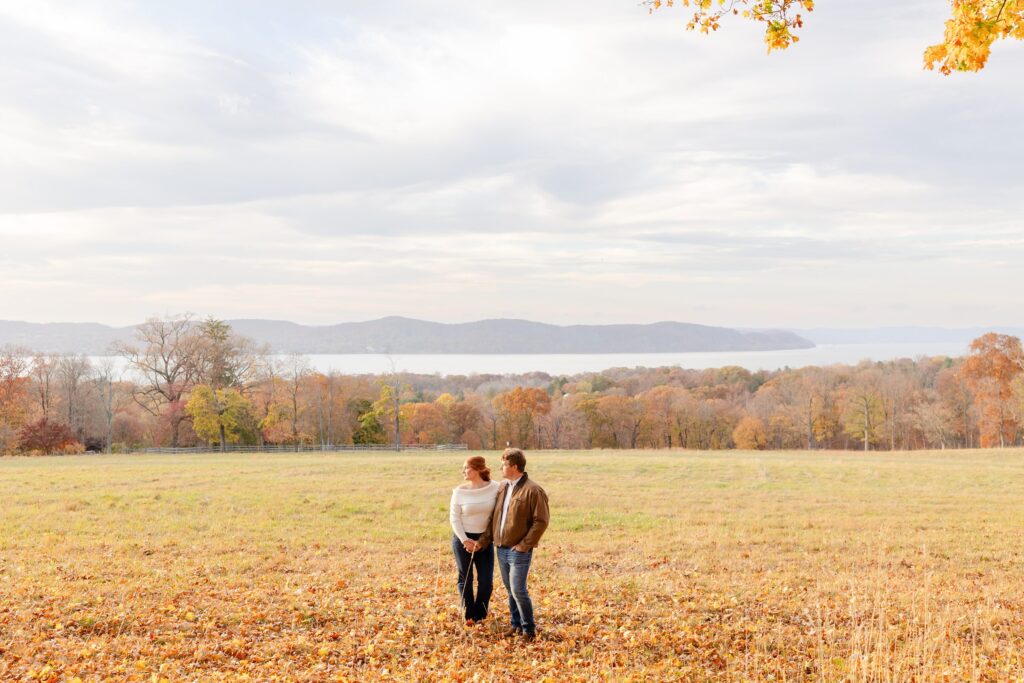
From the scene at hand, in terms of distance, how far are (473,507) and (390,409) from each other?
61297mm

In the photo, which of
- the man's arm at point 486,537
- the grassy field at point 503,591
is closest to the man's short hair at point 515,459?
the man's arm at point 486,537

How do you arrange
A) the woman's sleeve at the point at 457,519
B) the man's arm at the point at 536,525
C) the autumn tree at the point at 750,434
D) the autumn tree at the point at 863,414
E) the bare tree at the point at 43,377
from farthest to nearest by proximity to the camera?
the autumn tree at the point at 750,434, the autumn tree at the point at 863,414, the bare tree at the point at 43,377, the woman's sleeve at the point at 457,519, the man's arm at the point at 536,525

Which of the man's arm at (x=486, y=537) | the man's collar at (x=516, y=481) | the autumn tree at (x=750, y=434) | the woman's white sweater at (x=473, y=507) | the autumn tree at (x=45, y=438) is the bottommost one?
the autumn tree at (x=750, y=434)

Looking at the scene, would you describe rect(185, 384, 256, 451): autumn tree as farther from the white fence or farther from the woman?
the woman

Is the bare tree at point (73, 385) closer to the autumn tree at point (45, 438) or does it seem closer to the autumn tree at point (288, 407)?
the autumn tree at point (45, 438)

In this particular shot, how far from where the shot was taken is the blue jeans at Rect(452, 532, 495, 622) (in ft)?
29.9

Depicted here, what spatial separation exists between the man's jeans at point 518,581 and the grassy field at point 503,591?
0.34 metres

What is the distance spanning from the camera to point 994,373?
6162 centimetres

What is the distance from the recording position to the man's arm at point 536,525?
8.36 m

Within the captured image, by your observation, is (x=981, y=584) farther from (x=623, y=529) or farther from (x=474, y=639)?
(x=474, y=639)

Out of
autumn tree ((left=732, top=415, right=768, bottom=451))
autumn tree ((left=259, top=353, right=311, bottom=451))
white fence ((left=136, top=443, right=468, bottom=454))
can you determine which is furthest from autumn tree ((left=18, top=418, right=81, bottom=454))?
autumn tree ((left=732, top=415, right=768, bottom=451))

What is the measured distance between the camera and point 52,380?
6969 centimetres

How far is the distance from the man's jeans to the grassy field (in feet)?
1.11

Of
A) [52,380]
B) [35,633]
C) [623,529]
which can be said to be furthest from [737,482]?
[52,380]
